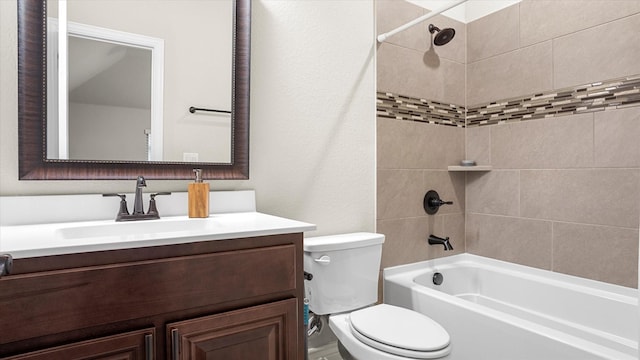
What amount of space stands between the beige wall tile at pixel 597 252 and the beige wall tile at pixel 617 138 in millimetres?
337

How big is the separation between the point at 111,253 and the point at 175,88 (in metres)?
0.81

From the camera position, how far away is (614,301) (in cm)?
180

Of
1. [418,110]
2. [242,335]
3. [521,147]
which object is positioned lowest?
[242,335]

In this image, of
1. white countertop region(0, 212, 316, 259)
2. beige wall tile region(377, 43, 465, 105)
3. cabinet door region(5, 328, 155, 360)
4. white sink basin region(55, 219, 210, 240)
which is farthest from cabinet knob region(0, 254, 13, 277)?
beige wall tile region(377, 43, 465, 105)

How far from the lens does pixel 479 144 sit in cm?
248

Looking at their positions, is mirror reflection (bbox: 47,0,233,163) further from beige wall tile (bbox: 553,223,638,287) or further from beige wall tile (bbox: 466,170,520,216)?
beige wall tile (bbox: 553,223,638,287)

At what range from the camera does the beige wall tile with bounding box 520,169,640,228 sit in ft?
5.91

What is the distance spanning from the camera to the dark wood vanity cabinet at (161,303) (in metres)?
0.85

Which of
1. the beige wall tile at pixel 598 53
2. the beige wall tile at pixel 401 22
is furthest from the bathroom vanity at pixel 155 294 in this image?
the beige wall tile at pixel 598 53

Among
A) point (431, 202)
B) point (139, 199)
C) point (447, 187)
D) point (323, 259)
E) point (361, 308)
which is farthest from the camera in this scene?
point (447, 187)

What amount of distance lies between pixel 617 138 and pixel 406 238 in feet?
3.85

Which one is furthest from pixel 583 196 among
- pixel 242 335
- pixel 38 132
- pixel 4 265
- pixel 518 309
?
pixel 38 132

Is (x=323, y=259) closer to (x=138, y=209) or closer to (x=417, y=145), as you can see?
(x=138, y=209)

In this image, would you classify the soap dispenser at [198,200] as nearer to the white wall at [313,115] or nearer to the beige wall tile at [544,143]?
the white wall at [313,115]
